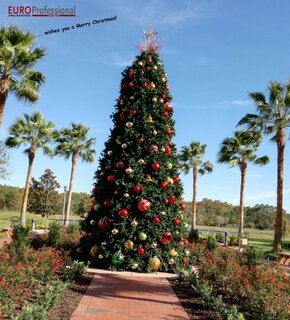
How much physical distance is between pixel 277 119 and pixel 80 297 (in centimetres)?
1885

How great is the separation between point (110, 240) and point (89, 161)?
1170 inches

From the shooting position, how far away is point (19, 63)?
18.8 meters

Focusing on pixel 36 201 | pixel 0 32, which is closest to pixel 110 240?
pixel 0 32

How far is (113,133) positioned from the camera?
13.6 m

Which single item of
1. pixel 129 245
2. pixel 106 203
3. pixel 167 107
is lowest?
pixel 129 245

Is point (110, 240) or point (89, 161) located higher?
point (89, 161)

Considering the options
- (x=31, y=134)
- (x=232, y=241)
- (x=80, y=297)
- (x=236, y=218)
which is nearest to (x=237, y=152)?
(x=232, y=241)

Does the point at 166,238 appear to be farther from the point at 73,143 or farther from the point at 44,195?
the point at 44,195

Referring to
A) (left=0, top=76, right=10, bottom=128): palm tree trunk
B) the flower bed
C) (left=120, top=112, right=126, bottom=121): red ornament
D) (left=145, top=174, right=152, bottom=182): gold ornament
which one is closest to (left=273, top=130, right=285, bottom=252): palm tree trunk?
the flower bed

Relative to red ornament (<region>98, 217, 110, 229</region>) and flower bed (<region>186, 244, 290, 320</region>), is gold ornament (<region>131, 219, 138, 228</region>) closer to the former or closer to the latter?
red ornament (<region>98, 217, 110, 229</region>)

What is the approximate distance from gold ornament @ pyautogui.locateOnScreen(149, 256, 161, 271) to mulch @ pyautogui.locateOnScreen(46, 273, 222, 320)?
72 cm

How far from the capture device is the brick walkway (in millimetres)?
7414

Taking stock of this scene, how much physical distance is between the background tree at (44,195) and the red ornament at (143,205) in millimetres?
49455

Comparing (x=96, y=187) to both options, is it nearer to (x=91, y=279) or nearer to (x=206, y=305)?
(x=91, y=279)
